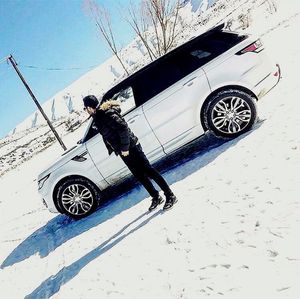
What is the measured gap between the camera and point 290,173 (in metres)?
4.05

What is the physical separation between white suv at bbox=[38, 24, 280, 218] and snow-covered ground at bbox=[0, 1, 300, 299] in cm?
47

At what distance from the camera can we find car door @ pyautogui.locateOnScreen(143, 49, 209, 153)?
6180 mm

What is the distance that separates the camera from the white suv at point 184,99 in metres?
6.18

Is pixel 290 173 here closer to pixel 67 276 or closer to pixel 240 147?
pixel 240 147

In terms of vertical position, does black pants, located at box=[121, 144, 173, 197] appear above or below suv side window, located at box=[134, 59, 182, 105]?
below

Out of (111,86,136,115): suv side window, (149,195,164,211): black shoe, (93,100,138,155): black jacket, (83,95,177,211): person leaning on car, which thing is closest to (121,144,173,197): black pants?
(83,95,177,211): person leaning on car

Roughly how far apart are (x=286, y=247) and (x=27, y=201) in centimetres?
1005

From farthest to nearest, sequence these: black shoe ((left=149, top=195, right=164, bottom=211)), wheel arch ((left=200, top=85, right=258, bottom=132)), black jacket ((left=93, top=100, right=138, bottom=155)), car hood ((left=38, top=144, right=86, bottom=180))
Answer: car hood ((left=38, top=144, right=86, bottom=180)) → wheel arch ((left=200, top=85, right=258, bottom=132)) → black shoe ((left=149, top=195, right=164, bottom=211)) → black jacket ((left=93, top=100, right=138, bottom=155))

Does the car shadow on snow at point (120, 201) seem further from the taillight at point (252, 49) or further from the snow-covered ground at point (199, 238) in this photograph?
the taillight at point (252, 49)

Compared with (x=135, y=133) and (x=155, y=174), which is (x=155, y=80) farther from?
(x=155, y=174)

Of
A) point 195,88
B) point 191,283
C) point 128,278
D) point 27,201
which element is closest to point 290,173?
point 191,283

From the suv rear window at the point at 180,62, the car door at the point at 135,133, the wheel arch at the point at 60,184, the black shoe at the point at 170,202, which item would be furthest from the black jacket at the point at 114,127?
the wheel arch at the point at 60,184

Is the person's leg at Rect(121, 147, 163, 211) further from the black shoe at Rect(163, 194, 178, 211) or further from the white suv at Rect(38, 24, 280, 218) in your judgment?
the white suv at Rect(38, 24, 280, 218)

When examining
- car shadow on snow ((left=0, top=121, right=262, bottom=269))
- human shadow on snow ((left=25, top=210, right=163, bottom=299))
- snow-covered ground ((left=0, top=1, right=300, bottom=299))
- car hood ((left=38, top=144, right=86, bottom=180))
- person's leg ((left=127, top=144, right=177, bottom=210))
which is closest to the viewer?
snow-covered ground ((left=0, top=1, right=300, bottom=299))
